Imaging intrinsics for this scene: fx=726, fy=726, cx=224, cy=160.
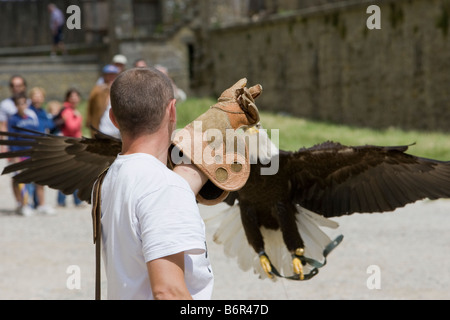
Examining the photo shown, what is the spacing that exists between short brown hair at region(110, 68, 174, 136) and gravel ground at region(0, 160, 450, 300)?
3869mm

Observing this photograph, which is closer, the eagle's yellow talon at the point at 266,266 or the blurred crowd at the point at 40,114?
the eagle's yellow talon at the point at 266,266

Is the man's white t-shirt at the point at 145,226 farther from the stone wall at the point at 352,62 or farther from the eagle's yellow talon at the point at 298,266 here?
the stone wall at the point at 352,62

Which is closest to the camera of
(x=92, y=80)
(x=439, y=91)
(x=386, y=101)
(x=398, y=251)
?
(x=398, y=251)

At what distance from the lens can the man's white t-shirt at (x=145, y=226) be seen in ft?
7.04

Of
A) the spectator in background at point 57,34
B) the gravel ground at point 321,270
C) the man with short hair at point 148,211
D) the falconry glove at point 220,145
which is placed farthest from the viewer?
the spectator in background at point 57,34

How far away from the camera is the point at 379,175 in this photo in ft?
15.0

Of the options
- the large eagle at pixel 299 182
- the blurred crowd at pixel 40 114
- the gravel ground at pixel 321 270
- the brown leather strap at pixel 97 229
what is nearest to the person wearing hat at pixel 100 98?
the blurred crowd at pixel 40 114

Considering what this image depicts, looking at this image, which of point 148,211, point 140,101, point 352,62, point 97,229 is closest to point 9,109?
point 97,229

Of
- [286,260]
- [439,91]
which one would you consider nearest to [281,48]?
[439,91]

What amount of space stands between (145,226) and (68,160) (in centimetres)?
240

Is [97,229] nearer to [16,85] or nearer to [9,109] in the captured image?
[9,109]

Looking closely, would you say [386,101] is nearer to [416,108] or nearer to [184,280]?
[416,108]

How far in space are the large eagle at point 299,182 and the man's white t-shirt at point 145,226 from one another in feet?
6.26

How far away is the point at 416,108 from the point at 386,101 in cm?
126
